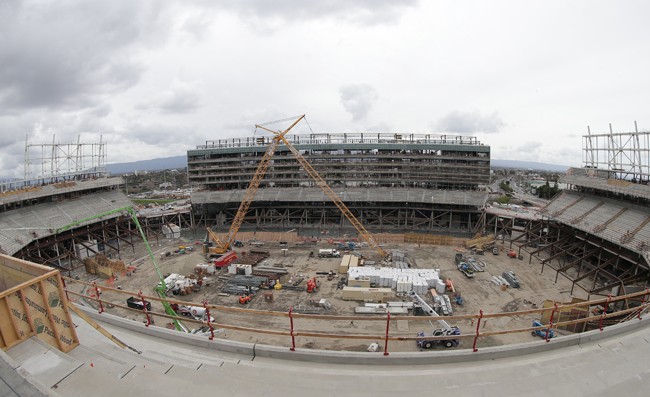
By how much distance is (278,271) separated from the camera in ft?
113

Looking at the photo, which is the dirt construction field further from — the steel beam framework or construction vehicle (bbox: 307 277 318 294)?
the steel beam framework

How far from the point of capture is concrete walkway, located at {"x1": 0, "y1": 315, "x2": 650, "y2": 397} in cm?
688

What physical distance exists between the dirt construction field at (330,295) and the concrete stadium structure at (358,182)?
452 inches

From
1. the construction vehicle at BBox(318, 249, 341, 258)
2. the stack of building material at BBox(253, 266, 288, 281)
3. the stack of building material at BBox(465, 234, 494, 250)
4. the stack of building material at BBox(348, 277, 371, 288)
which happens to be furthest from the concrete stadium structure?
the stack of building material at BBox(348, 277, 371, 288)

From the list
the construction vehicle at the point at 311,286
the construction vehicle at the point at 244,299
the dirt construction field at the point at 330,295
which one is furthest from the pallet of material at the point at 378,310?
the construction vehicle at the point at 244,299

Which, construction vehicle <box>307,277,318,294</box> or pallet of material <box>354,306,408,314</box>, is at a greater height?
construction vehicle <box>307,277,318,294</box>

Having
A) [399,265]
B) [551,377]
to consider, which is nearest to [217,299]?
[399,265]

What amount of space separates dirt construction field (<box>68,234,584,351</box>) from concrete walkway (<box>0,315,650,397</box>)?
8797 mm

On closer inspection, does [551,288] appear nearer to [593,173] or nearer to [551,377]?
[593,173]

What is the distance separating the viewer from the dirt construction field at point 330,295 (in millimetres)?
22339

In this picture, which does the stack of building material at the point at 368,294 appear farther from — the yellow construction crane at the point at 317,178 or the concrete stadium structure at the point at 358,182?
the concrete stadium structure at the point at 358,182

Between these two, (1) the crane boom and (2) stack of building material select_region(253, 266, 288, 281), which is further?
(2) stack of building material select_region(253, 266, 288, 281)

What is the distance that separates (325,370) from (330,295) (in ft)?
71.2

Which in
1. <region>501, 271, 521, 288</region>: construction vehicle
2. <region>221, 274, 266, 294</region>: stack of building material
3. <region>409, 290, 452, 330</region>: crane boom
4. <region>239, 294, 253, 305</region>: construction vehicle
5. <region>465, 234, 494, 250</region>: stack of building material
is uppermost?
<region>465, 234, 494, 250</region>: stack of building material
